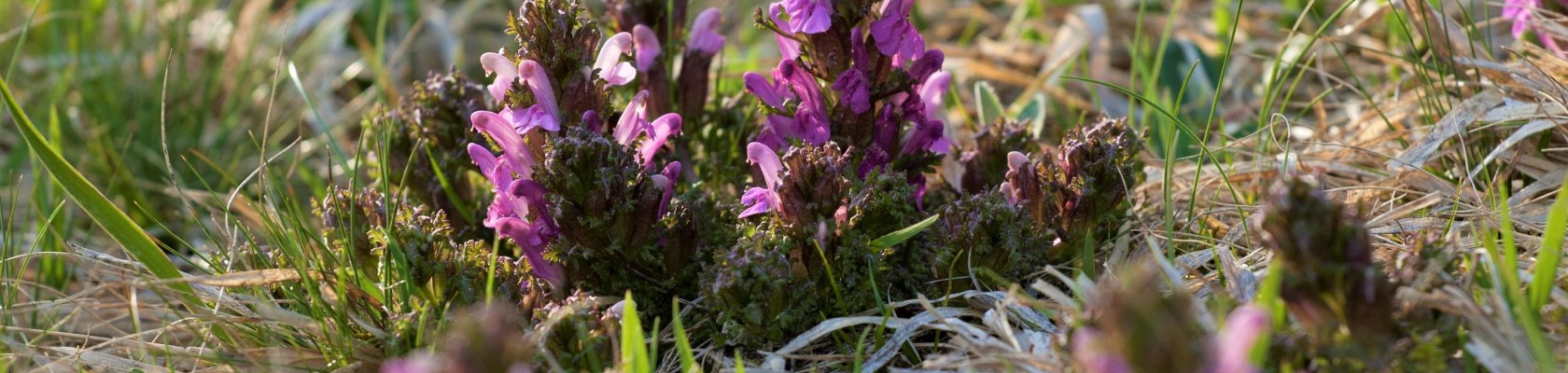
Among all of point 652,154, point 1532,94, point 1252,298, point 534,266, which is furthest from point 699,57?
point 1532,94

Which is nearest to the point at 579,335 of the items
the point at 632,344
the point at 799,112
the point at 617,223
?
the point at 632,344

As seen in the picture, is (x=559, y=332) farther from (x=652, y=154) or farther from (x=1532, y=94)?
(x=1532, y=94)

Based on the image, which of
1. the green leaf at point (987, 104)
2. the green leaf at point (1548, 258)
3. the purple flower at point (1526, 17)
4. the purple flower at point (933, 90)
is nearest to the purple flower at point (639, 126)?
the purple flower at point (933, 90)

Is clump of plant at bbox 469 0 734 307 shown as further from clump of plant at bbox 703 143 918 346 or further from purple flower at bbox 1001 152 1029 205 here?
purple flower at bbox 1001 152 1029 205

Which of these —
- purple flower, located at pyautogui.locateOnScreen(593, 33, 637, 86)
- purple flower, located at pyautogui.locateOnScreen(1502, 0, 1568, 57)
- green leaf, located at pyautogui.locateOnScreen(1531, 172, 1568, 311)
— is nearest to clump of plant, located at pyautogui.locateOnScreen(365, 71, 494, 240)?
purple flower, located at pyautogui.locateOnScreen(593, 33, 637, 86)

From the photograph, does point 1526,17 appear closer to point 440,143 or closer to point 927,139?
point 927,139

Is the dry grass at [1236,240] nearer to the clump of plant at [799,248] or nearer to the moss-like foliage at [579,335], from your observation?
the clump of plant at [799,248]
